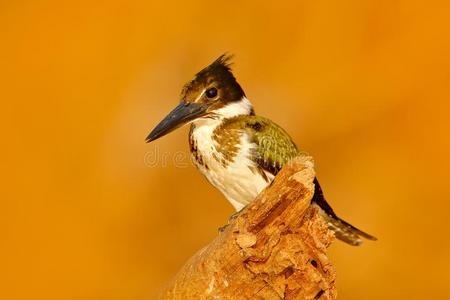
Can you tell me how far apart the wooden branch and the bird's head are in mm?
851

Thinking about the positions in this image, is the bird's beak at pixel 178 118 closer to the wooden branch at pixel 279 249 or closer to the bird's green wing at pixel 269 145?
the bird's green wing at pixel 269 145

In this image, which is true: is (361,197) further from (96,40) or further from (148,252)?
(96,40)

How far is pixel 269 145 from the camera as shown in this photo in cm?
293

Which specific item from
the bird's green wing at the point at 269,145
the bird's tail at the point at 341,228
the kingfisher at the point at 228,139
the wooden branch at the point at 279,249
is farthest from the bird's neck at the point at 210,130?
the wooden branch at the point at 279,249

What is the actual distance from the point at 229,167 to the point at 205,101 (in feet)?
1.08

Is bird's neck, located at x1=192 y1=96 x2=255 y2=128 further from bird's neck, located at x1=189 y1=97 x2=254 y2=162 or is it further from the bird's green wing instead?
the bird's green wing

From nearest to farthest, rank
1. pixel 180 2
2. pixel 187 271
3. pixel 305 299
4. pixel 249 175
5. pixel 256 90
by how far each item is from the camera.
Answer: pixel 305 299
pixel 187 271
pixel 249 175
pixel 256 90
pixel 180 2

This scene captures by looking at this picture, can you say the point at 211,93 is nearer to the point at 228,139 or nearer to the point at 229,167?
the point at 228,139

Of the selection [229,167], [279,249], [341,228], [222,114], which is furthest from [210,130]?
[279,249]

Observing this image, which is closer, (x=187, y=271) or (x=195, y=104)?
(x=187, y=271)

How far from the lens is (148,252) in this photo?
15.5 ft

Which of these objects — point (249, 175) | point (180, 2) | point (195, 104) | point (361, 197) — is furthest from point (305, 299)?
point (180, 2)

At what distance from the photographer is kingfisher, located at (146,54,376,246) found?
116 inches

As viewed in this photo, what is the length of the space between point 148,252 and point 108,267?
1.03ft
